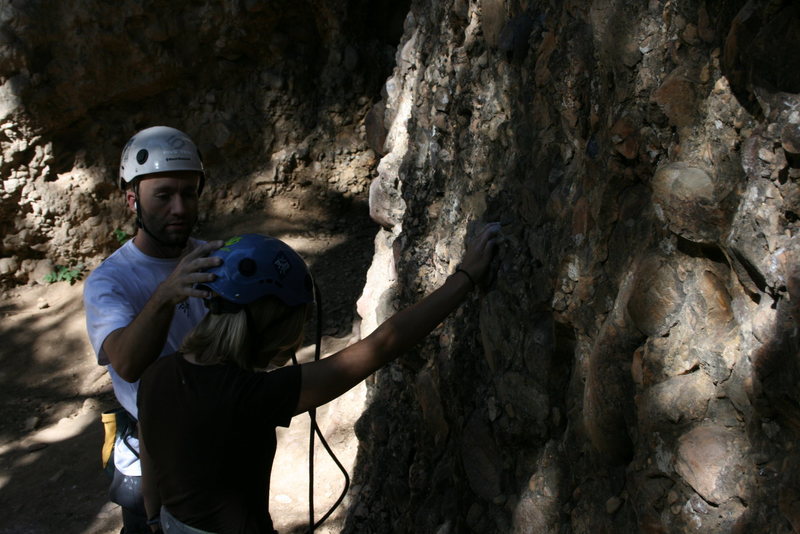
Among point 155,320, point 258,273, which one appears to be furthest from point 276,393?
point 155,320

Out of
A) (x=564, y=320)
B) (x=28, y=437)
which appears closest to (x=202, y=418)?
(x=564, y=320)

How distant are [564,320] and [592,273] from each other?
0.18m

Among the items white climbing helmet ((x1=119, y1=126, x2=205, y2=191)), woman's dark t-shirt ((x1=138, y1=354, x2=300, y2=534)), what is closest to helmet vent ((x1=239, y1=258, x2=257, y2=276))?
woman's dark t-shirt ((x1=138, y1=354, x2=300, y2=534))

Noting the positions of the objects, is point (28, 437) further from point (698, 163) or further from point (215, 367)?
point (698, 163)

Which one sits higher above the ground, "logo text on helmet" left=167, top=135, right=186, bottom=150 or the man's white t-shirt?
"logo text on helmet" left=167, top=135, right=186, bottom=150

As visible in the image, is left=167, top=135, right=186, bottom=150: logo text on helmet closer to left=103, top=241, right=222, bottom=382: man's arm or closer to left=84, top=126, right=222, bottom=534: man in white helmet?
left=84, top=126, right=222, bottom=534: man in white helmet

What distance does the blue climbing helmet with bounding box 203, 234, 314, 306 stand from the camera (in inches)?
75.6

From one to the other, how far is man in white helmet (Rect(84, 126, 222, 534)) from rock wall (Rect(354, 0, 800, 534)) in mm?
943

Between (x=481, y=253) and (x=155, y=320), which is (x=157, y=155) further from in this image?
(x=481, y=253)

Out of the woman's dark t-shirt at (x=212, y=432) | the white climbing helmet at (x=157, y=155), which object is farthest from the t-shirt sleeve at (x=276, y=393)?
the white climbing helmet at (x=157, y=155)

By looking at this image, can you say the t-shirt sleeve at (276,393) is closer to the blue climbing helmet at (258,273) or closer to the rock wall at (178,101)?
the blue climbing helmet at (258,273)

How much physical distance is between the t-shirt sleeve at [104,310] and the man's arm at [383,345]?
27.4 inches

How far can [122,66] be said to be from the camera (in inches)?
278

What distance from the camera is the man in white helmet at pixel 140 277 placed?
2249 mm
